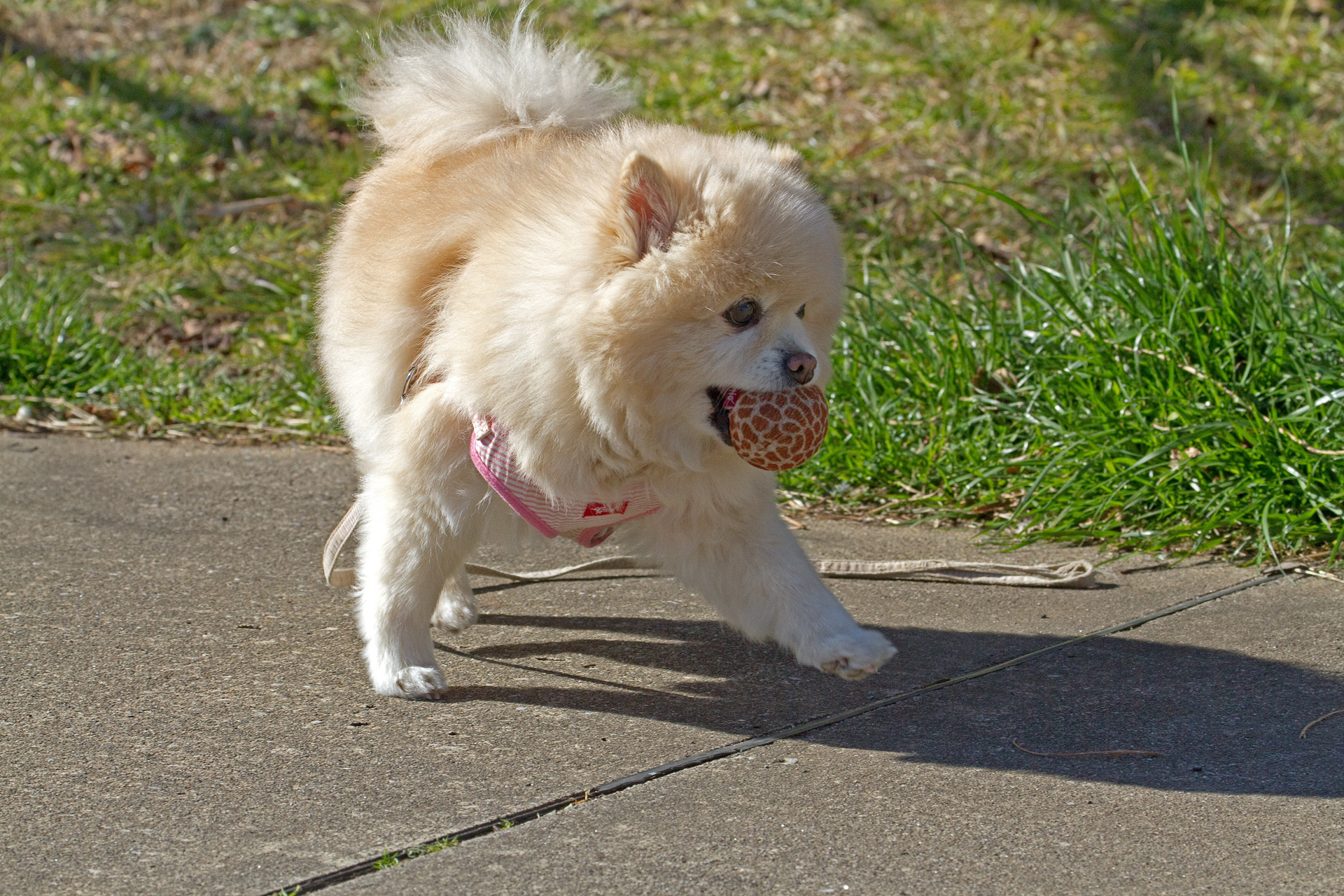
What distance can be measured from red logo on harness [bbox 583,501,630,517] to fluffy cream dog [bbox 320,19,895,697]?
0.03 metres

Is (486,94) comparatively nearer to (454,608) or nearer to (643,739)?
(454,608)

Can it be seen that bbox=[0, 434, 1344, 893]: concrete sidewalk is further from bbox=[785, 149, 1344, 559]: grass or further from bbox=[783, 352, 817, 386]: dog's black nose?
bbox=[783, 352, 817, 386]: dog's black nose

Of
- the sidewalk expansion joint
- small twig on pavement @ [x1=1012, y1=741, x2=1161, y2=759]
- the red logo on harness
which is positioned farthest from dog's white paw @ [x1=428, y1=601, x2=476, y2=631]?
small twig on pavement @ [x1=1012, y1=741, x2=1161, y2=759]

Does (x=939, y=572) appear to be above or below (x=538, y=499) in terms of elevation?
below

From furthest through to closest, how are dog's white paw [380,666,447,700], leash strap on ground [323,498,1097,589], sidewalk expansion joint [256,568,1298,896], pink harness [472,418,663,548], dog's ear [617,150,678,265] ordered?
leash strap on ground [323,498,1097,589] → dog's white paw [380,666,447,700] → pink harness [472,418,663,548] → dog's ear [617,150,678,265] → sidewalk expansion joint [256,568,1298,896]

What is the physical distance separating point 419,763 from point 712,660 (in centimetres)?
88

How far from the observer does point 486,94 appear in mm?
3381

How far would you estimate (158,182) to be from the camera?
6816mm

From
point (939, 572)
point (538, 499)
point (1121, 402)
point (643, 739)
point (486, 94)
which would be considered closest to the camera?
point (643, 739)

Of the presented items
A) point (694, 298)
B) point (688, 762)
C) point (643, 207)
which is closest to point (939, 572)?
point (688, 762)

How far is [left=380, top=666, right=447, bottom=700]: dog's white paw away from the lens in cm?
287

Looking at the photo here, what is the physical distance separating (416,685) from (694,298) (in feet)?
3.52

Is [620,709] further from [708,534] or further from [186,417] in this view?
[186,417]

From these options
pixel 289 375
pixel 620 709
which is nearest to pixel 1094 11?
pixel 289 375
